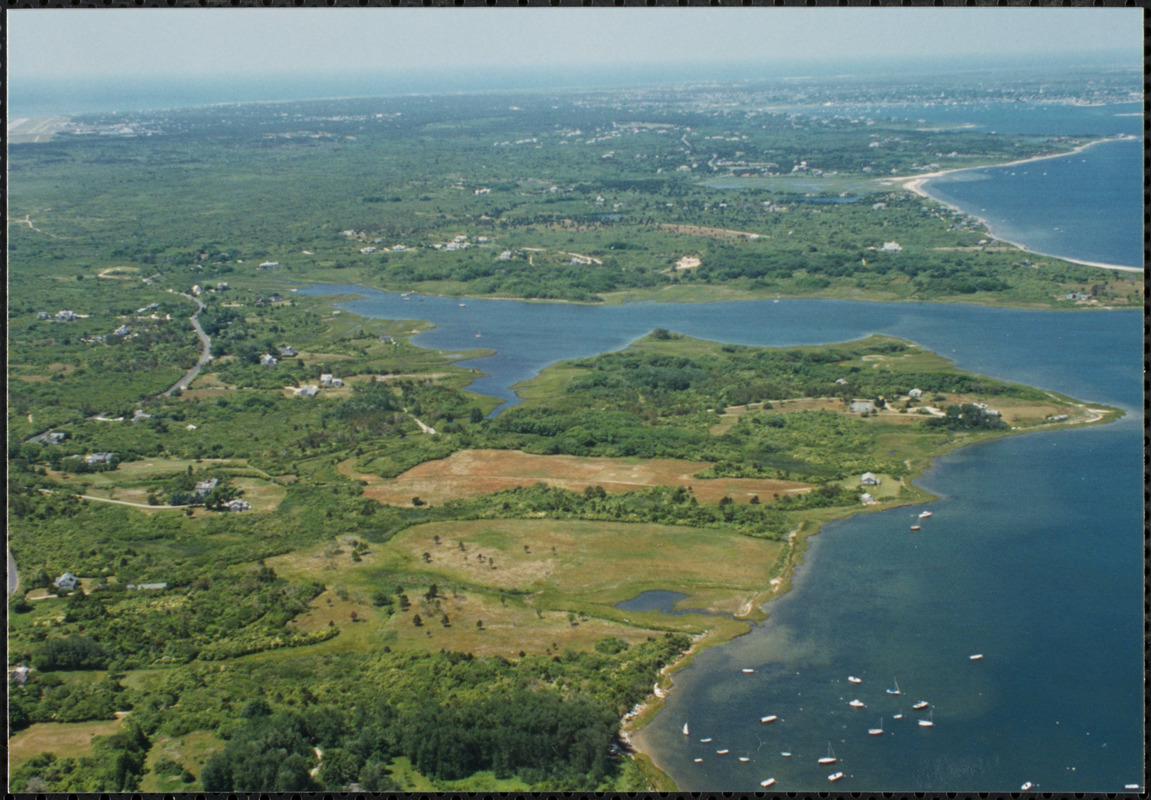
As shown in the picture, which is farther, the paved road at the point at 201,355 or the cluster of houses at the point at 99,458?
the paved road at the point at 201,355

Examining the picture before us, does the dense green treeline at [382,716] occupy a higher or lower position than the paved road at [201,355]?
lower

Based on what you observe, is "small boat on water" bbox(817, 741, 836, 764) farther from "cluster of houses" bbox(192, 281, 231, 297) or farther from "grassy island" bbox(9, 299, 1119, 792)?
"cluster of houses" bbox(192, 281, 231, 297)

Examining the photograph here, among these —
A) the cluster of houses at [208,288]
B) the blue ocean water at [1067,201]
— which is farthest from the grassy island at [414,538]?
the blue ocean water at [1067,201]

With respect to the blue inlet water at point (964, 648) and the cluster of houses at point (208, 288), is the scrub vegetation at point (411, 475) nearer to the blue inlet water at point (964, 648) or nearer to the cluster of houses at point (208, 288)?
the cluster of houses at point (208, 288)

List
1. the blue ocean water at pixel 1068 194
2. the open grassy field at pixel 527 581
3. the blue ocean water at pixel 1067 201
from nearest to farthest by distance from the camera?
Result: 1. the open grassy field at pixel 527 581
2. the blue ocean water at pixel 1067 201
3. the blue ocean water at pixel 1068 194

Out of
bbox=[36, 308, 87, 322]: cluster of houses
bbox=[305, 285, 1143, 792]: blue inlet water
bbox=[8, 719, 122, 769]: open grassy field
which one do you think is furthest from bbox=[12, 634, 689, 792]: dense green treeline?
bbox=[36, 308, 87, 322]: cluster of houses
